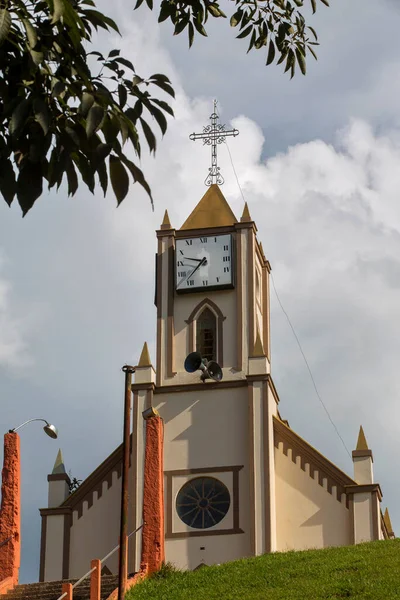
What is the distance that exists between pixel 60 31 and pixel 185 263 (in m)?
31.4

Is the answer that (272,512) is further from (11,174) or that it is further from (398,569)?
(11,174)

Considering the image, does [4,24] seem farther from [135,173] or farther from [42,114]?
[135,173]

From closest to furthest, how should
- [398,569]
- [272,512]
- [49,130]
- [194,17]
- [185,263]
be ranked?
[49,130] → [194,17] → [398,569] → [272,512] → [185,263]

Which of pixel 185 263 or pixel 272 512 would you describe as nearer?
pixel 272 512

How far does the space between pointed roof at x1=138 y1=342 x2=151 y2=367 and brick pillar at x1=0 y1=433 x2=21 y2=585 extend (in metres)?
11.8

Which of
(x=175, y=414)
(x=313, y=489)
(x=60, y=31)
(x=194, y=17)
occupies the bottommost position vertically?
(x=60, y=31)

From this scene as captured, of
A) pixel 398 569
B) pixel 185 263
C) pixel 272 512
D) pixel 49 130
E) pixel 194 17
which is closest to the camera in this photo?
pixel 49 130

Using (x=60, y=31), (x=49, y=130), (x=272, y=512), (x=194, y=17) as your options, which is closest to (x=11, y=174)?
(x=49, y=130)

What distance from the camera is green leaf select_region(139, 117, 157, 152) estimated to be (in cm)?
831

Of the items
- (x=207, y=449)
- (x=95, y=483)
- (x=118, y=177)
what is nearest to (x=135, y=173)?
(x=118, y=177)

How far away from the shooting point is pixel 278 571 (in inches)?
1018

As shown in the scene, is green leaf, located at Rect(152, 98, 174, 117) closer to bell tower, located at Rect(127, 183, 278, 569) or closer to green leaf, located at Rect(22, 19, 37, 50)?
green leaf, located at Rect(22, 19, 37, 50)

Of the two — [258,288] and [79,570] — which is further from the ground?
[258,288]

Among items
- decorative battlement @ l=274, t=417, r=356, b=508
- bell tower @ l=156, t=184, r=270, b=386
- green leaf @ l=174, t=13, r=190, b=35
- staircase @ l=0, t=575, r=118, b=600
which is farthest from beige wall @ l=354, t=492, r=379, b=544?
green leaf @ l=174, t=13, r=190, b=35
